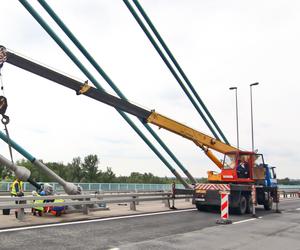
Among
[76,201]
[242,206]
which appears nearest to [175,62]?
[242,206]

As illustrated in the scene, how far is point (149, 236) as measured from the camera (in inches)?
363

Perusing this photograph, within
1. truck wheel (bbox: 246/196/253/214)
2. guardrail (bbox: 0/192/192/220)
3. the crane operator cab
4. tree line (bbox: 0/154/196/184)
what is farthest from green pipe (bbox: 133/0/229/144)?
tree line (bbox: 0/154/196/184)

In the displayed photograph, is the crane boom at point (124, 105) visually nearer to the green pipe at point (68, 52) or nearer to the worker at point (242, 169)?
the green pipe at point (68, 52)

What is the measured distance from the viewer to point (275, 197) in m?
20.3

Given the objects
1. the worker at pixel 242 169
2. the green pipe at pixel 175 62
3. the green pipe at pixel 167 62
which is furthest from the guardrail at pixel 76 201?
the green pipe at pixel 175 62

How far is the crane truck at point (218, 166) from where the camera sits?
15205mm

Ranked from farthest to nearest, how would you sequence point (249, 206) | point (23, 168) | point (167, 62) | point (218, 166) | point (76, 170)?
point (76, 170) < point (218, 166) < point (167, 62) < point (249, 206) < point (23, 168)

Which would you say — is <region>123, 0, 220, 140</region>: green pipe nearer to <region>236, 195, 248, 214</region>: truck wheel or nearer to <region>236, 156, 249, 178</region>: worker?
<region>236, 156, 249, 178</region>: worker

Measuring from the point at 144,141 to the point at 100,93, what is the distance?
4816mm

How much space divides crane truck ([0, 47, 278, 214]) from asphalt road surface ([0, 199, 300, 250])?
4122 millimetres

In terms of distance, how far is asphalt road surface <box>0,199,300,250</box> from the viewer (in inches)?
314

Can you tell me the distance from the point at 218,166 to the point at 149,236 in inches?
Result: 458

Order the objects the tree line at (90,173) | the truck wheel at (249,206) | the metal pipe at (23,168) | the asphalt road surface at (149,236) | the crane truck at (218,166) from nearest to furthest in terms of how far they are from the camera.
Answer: the asphalt road surface at (149,236) → the metal pipe at (23,168) → the crane truck at (218,166) → the truck wheel at (249,206) → the tree line at (90,173)

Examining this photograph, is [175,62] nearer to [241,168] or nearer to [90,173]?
[241,168]
